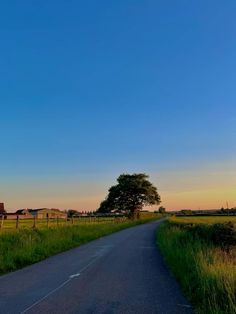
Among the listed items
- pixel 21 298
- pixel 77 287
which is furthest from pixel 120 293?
pixel 21 298

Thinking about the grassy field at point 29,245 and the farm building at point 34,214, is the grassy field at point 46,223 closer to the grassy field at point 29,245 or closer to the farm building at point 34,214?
the grassy field at point 29,245

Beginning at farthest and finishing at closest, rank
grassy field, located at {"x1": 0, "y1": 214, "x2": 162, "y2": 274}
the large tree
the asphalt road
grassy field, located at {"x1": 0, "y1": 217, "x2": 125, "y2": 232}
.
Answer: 1. the large tree
2. grassy field, located at {"x1": 0, "y1": 217, "x2": 125, "y2": 232}
3. grassy field, located at {"x1": 0, "y1": 214, "x2": 162, "y2": 274}
4. the asphalt road

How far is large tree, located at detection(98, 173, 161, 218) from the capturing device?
352ft

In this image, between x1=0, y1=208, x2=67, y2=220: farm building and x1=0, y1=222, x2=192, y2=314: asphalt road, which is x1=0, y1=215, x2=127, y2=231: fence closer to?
x1=0, y1=222, x2=192, y2=314: asphalt road

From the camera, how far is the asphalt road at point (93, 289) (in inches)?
369

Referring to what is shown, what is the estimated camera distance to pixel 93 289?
38.4 ft

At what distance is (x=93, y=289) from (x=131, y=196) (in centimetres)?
9712

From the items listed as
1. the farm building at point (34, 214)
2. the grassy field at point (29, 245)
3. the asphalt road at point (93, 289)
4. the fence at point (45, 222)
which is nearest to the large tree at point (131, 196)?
the farm building at point (34, 214)

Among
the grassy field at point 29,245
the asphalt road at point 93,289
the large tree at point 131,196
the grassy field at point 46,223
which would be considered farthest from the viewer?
the large tree at point 131,196

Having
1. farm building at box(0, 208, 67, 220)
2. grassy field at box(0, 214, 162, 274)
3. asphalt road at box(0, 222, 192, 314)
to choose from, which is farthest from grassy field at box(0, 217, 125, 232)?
farm building at box(0, 208, 67, 220)

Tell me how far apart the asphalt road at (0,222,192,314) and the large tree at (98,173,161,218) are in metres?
89.1

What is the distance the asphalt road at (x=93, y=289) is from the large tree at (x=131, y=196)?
89053mm

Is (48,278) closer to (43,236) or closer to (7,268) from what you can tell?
(7,268)

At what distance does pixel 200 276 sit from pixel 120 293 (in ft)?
6.75
